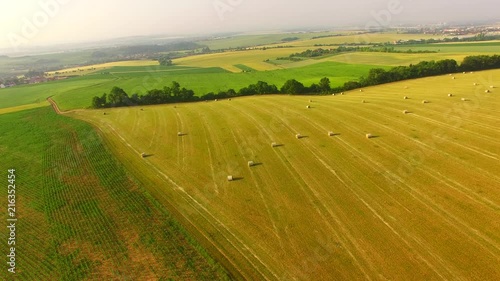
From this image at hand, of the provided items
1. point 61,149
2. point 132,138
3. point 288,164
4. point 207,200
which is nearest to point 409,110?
point 288,164

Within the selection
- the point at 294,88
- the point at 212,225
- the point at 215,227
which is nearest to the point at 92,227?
the point at 212,225

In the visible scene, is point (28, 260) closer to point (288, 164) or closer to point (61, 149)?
point (288, 164)

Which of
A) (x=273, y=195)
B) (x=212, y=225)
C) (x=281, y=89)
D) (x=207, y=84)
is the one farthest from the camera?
(x=207, y=84)

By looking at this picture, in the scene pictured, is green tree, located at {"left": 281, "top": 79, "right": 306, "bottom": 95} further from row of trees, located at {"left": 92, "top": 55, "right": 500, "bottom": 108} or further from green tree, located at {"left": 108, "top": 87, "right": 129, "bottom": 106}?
green tree, located at {"left": 108, "top": 87, "right": 129, "bottom": 106}

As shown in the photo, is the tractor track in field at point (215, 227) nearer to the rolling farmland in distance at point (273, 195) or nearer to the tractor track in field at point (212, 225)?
the tractor track in field at point (212, 225)

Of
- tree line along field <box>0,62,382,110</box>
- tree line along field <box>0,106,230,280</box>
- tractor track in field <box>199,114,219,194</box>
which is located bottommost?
tree line along field <box>0,106,230,280</box>

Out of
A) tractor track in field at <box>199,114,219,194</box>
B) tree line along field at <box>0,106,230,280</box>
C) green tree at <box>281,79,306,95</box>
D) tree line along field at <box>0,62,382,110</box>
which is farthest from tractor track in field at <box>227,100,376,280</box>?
tree line along field at <box>0,62,382,110</box>

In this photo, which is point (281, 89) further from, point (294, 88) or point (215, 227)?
point (215, 227)
